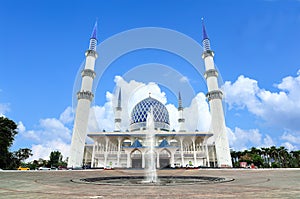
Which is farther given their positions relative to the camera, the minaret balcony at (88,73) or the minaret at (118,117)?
the minaret at (118,117)

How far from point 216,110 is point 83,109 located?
26396mm

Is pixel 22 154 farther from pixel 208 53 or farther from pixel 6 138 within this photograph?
pixel 208 53

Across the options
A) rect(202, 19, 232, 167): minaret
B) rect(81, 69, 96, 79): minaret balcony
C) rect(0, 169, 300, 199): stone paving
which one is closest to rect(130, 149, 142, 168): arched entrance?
rect(202, 19, 232, 167): minaret

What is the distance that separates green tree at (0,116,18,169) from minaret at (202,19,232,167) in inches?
1389

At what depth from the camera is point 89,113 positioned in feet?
131

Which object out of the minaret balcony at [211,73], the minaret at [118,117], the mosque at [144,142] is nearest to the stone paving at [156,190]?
the mosque at [144,142]

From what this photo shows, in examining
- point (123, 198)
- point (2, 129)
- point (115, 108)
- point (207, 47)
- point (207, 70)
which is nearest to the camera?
point (123, 198)

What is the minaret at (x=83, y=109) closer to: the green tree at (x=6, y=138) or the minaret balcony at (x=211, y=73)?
the green tree at (x=6, y=138)

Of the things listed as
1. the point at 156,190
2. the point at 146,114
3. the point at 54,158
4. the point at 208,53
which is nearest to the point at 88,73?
the point at 146,114

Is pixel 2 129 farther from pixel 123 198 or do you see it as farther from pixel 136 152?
pixel 123 198

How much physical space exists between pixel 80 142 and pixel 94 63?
57.5 feet

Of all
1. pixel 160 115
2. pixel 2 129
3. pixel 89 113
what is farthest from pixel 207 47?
pixel 2 129

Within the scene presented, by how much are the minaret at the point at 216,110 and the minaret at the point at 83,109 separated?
975 inches

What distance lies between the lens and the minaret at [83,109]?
3491 centimetres
